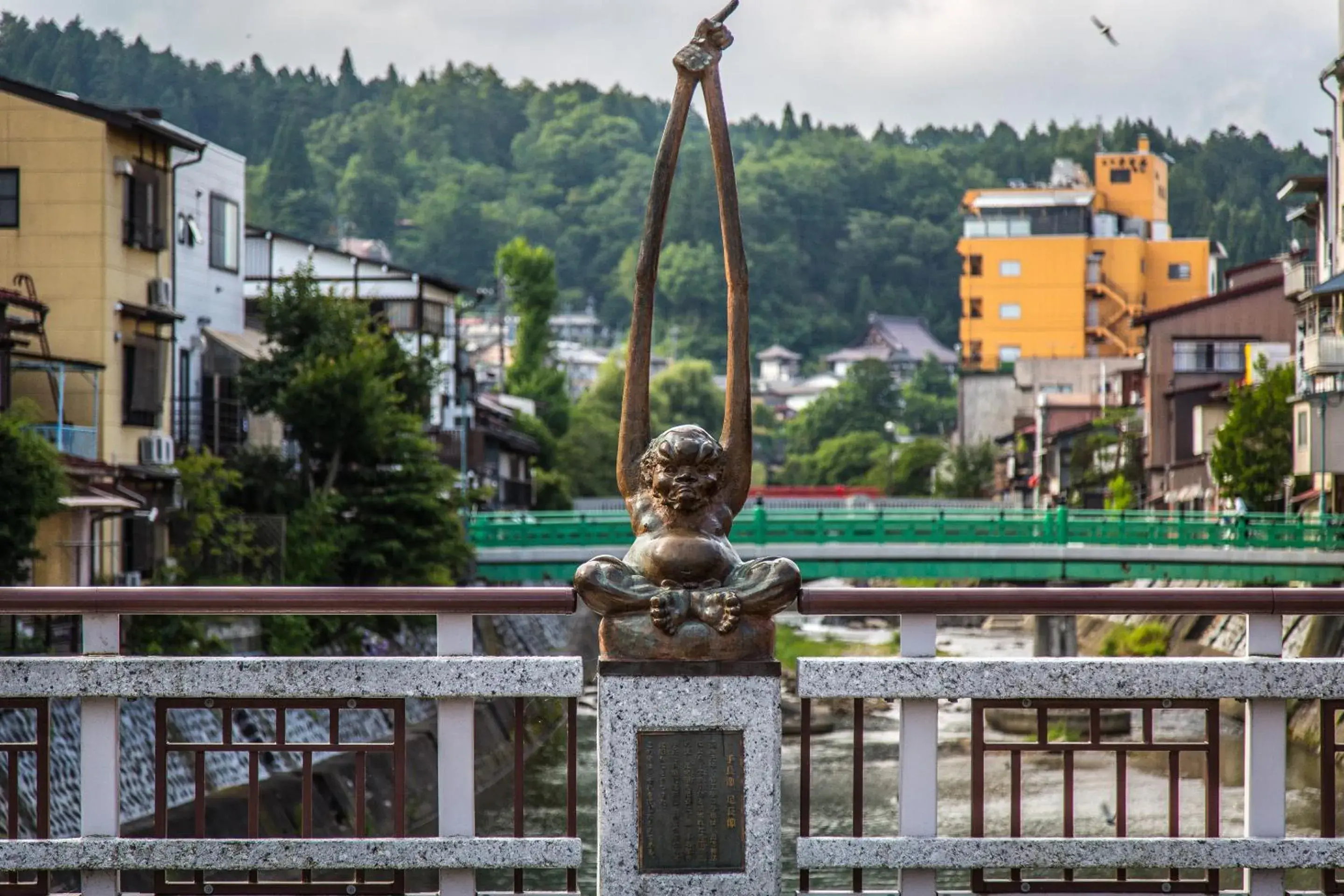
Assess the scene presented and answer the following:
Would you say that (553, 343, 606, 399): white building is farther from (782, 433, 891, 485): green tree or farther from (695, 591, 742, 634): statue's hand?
(695, 591, 742, 634): statue's hand

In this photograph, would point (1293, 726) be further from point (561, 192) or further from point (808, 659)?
point (561, 192)

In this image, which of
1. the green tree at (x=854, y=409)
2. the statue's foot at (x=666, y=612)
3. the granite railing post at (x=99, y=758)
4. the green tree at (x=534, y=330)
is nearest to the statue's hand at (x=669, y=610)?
the statue's foot at (x=666, y=612)

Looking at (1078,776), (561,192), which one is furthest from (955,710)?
(561,192)

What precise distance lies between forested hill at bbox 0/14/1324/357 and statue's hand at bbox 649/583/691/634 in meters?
105

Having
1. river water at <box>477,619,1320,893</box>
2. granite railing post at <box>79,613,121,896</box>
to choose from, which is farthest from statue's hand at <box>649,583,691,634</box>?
river water at <box>477,619,1320,893</box>

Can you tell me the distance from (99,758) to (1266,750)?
16.2ft

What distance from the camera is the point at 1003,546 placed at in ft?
117

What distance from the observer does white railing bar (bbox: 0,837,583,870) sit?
24.2 ft

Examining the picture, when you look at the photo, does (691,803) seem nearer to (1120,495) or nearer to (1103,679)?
(1103,679)

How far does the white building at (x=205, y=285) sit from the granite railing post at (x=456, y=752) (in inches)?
1015

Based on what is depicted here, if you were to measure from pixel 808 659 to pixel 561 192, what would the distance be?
469ft

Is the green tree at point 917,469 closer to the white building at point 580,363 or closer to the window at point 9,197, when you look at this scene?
the white building at point 580,363

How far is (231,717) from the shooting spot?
7.44 m

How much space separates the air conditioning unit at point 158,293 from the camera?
30.9 metres
